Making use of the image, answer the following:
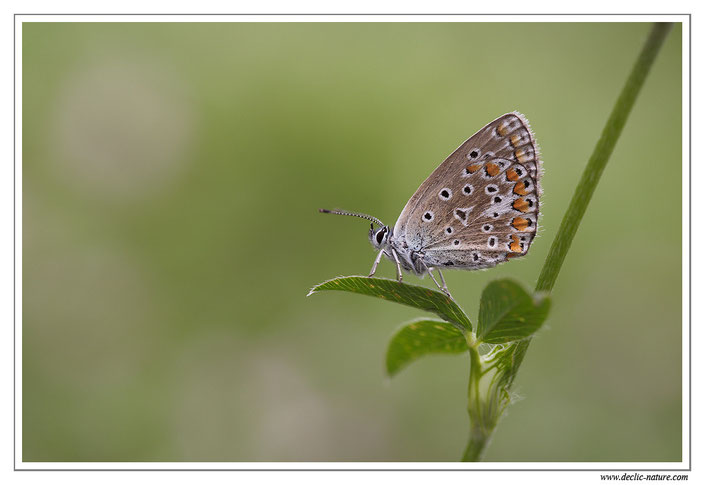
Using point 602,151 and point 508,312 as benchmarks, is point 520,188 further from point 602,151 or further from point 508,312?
point 602,151

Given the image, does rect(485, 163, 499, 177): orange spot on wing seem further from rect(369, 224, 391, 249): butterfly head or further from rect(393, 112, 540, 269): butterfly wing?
rect(369, 224, 391, 249): butterfly head

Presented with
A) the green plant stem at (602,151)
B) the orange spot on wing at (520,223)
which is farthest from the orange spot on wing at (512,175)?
the green plant stem at (602,151)

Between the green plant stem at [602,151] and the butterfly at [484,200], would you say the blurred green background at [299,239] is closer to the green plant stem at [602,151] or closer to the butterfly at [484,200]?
the butterfly at [484,200]

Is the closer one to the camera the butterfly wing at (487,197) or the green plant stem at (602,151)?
the green plant stem at (602,151)

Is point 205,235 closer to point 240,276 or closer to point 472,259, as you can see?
point 240,276

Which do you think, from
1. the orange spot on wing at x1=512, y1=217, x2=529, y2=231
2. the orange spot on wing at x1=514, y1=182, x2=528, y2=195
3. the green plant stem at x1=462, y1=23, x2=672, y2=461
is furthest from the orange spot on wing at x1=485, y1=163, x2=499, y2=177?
the green plant stem at x1=462, y1=23, x2=672, y2=461

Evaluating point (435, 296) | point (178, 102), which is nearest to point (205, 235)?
point (178, 102)
